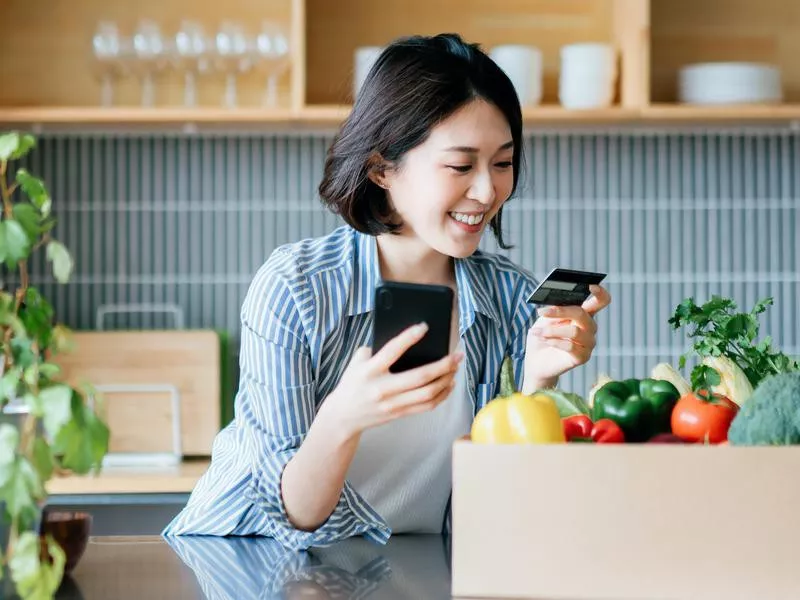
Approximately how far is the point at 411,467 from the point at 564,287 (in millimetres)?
390

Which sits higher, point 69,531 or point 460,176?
point 460,176

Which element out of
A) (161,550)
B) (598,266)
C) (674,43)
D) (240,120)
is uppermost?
(674,43)

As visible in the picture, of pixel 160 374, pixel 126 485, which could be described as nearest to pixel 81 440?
pixel 126 485

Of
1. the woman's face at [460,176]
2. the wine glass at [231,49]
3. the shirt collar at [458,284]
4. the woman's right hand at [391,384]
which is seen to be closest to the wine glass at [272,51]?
the wine glass at [231,49]

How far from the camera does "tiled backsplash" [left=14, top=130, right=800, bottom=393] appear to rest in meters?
3.08

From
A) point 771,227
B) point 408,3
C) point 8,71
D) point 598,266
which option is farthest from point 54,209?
point 771,227

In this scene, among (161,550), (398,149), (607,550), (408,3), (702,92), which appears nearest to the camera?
(607,550)

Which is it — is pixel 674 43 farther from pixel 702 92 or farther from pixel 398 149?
pixel 398 149

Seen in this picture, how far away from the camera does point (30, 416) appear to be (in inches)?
34.4

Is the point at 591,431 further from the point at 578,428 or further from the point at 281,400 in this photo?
the point at 281,400

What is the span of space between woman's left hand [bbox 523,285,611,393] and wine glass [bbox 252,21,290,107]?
1.52 m

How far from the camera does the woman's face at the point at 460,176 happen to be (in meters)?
1.42

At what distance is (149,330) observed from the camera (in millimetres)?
2877

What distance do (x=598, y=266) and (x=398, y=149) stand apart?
1.73 metres
